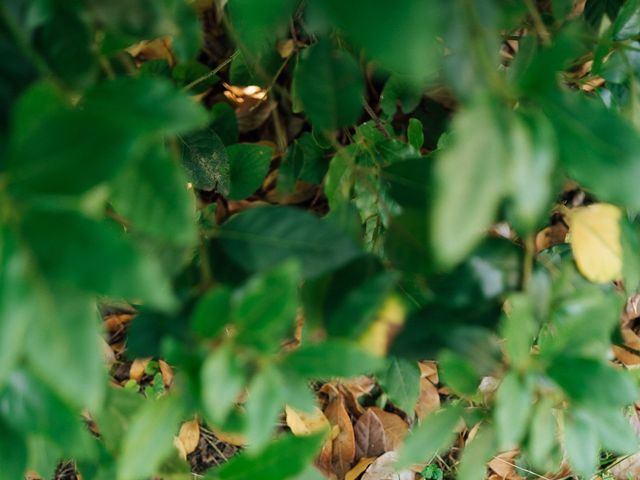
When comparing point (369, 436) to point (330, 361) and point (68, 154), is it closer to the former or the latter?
point (330, 361)

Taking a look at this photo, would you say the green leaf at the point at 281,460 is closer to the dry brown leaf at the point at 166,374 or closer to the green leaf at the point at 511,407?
the green leaf at the point at 511,407

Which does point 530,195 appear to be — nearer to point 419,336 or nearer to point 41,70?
point 419,336

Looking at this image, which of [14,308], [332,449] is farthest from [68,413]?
[332,449]

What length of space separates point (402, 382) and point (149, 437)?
0.49m

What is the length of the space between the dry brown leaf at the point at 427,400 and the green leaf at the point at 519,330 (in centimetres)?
99

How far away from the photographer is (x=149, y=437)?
1.55ft

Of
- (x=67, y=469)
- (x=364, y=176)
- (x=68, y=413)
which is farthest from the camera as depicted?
(x=67, y=469)

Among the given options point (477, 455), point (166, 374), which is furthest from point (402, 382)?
point (166, 374)

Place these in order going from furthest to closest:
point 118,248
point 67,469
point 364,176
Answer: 1. point 67,469
2. point 364,176
3. point 118,248

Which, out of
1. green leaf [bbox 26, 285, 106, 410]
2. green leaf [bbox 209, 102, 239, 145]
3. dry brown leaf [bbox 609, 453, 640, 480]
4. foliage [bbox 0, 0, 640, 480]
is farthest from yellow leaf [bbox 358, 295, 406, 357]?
dry brown leaf [bbox 609, 453, 640, 480]

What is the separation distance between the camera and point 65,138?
0.38 metres

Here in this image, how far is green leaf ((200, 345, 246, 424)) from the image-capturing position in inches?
17.2

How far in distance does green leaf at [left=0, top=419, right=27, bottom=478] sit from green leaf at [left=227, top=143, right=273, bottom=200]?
591 mm

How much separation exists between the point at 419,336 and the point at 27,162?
308 millimetres
